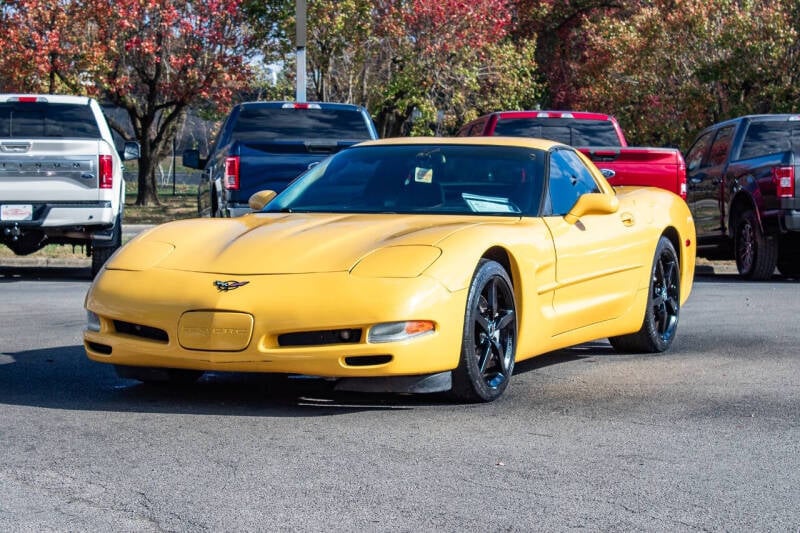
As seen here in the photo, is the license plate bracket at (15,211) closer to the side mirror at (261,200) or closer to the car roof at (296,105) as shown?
the car roof at (296,105)

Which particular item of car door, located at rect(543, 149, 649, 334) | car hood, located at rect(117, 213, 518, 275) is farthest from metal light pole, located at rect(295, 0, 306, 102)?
car hood, located at rect(117, 213, 518, 275)

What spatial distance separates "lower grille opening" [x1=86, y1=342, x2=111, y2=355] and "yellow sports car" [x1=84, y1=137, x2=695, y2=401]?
1 centimetres

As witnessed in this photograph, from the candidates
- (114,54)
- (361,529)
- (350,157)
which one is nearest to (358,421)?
(361,529)

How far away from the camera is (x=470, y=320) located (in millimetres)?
6734

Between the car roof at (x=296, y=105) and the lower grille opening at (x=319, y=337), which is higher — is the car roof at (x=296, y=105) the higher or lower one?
the higher one

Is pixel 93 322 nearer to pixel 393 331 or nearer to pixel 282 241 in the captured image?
pixel 282 241

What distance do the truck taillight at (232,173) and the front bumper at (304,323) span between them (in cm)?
778

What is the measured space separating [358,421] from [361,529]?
1.90m

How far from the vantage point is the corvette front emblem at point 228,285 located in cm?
660

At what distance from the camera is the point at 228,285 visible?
6.61m

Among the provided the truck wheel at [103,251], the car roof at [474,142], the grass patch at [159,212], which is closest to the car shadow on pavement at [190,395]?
the car roof at [474,142]

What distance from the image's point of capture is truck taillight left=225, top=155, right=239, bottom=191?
14.4 m

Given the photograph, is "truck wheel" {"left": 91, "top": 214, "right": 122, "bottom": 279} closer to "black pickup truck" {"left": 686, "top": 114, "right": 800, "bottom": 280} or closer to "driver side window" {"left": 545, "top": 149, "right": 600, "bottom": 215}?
"black pickup truck" {"left": 686, "top": 114, "right": 800, "bottom": 280}

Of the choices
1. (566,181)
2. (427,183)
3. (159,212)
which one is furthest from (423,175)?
(159,212)
